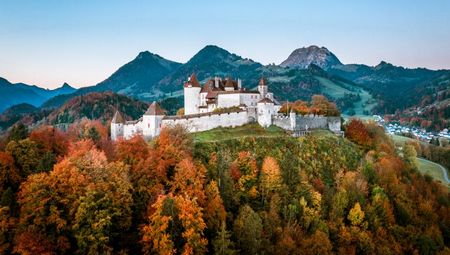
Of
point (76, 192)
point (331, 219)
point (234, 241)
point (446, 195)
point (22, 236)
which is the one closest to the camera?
point (22, 236)

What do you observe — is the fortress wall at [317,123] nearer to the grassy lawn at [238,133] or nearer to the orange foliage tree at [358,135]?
the orange foliage tree at [358,135]

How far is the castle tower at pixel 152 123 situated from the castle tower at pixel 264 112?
58.3 feet

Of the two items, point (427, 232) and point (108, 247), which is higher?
point (108, 247)

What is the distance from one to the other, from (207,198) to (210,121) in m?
22.3

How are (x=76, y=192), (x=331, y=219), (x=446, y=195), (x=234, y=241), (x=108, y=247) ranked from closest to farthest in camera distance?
(x=108, y=247)
(x=76, y=192)
(x=234, y=241)
(x=331, y=219)
(x=446, y=195)

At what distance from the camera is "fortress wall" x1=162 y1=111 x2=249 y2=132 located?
6569cm

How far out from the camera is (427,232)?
205 ft

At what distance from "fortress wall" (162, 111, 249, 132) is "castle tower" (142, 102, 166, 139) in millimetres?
1007

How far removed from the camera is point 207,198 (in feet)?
158

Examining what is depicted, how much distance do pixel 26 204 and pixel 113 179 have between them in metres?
8.45

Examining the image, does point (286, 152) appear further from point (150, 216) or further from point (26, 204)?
point (26, 204)

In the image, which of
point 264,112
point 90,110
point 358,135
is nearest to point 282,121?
point 264,112

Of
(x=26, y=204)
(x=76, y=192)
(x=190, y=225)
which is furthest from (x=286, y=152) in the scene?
(x=26, y=204)

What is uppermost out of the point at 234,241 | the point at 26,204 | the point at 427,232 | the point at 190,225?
the point at 26,204
